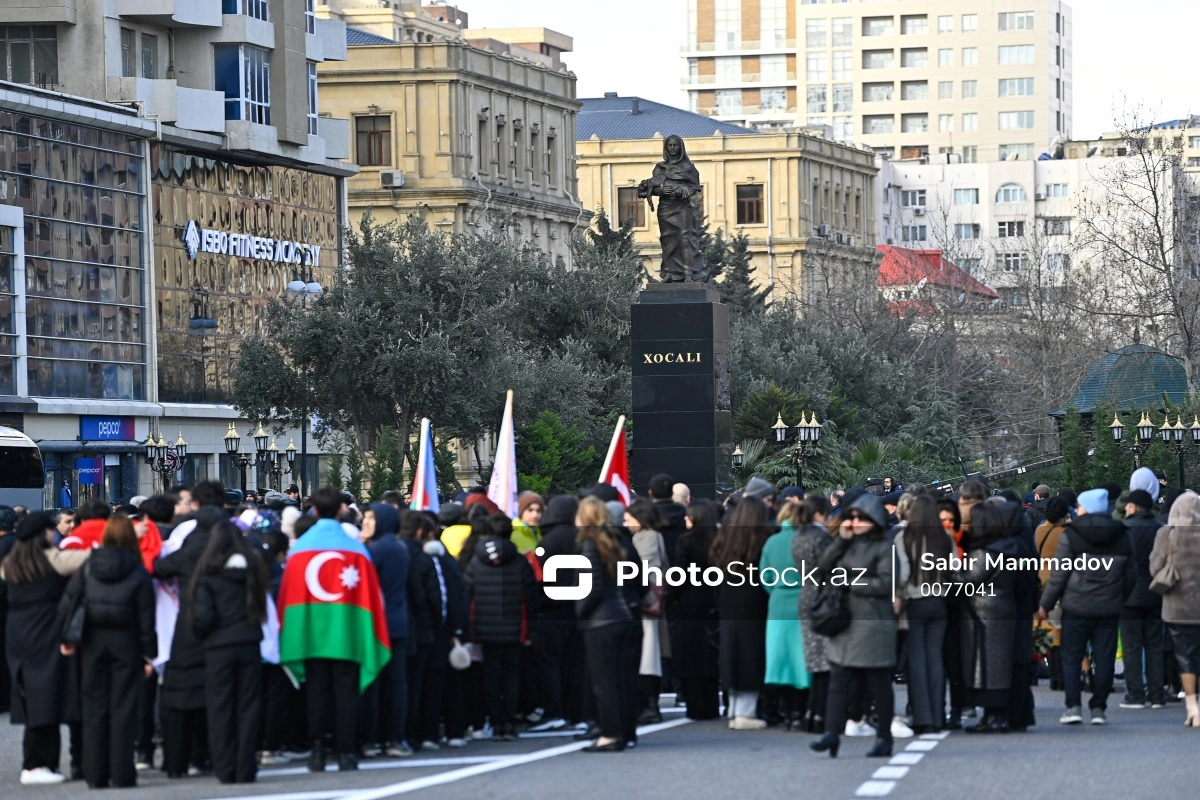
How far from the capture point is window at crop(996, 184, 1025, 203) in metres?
147

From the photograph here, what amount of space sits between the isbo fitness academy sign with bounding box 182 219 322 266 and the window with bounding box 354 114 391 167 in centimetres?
1451

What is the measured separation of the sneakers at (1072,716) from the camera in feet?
60.3

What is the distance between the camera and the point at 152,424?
6238 cm

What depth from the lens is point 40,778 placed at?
52.1 ft

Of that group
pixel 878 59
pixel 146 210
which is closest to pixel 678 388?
pixel 146 210

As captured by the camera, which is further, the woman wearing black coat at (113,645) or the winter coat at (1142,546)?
the winter coat at (1142,546)

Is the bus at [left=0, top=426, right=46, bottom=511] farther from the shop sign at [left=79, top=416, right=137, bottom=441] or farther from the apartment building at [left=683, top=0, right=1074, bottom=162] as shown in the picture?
the apartment building at [left=683, top=0, right=1074, bottom=162]

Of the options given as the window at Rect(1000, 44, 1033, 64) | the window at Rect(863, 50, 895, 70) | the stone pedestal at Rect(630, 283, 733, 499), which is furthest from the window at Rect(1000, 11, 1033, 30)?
the stone pedestal at Rect(630, 283, 733, 499)

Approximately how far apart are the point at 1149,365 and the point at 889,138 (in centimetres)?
12256

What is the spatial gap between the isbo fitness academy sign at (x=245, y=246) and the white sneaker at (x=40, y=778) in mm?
50328

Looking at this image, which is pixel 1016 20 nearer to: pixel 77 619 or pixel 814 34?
pixel 814 34

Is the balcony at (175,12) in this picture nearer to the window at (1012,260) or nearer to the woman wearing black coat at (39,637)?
the window at (1012,260)

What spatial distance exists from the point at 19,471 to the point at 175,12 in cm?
2226

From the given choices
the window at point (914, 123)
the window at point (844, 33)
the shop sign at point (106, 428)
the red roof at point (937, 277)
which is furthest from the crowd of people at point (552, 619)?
the window at point (844, 33)
